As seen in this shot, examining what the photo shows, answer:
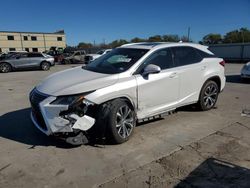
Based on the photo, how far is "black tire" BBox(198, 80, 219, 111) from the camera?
6020 mm

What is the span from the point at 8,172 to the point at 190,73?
4.03m

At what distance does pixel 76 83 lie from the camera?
4.16 meters

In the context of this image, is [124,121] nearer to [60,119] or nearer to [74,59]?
[60,119]

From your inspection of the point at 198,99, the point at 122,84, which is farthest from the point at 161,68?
the point at 198,99

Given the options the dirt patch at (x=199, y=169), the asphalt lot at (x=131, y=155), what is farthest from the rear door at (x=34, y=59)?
the dirt patch at (x=199, y=169)

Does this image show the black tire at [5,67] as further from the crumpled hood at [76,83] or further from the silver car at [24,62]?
the crumpled hood at [76,83]

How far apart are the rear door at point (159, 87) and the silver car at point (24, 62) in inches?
659

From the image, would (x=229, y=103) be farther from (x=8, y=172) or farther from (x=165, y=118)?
(x=8, y=172)

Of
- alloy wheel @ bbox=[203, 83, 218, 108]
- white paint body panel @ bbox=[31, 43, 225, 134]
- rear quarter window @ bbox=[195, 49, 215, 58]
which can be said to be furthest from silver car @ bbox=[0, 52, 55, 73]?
alloy wheel @ bbox=[203, 83, 218, 108]

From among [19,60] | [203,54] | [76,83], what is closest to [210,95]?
[203,54]

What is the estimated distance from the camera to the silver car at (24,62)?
19.0 metres

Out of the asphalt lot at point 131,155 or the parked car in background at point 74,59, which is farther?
the parked car in background at point 74,59

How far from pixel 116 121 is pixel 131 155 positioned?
62cm

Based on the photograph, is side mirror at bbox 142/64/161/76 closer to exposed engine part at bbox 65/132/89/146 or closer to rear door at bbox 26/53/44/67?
exposed engine part at bbox 65/132/89/146
